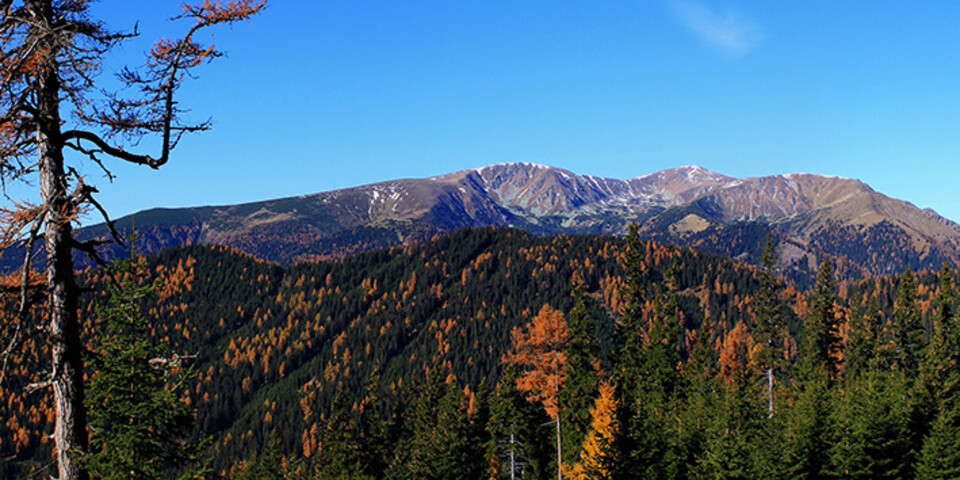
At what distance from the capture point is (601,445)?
127 ft

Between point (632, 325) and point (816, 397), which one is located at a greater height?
point (632, 325)

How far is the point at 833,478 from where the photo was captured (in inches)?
2003

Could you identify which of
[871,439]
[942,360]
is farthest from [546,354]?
[942,360]

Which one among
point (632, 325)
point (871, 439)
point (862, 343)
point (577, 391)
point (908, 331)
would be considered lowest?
point (871, 439)

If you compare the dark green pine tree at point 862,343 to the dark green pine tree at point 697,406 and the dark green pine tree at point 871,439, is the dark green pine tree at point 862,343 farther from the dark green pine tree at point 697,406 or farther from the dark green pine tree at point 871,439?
the dark green pine tree at point 871,439

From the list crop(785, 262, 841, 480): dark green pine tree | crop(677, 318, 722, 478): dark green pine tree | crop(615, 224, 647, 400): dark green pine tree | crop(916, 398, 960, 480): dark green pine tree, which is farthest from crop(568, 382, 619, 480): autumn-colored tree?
crop(916, 398, 960, 480): dark green pine tree

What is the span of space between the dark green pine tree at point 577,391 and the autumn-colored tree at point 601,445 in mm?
2932

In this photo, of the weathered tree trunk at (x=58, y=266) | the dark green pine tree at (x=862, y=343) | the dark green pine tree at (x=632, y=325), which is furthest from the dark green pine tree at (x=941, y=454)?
the weathered tree trunk at (x=58, y=266)

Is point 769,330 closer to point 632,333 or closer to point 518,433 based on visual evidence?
point 632,333

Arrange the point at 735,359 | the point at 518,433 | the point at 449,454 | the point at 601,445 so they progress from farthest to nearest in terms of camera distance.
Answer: the point at 735,359
the point at 518,433
the point at 449,454
the point at 601,445

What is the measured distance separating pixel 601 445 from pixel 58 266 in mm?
33877

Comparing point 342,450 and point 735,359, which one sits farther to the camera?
point 735,359

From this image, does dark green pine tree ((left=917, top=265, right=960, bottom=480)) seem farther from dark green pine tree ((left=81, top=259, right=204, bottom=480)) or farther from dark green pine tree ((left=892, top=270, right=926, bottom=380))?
dark green pine tree ((left=81, top=259, right=204, bottom=480))

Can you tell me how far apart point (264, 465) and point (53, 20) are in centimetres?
7427
